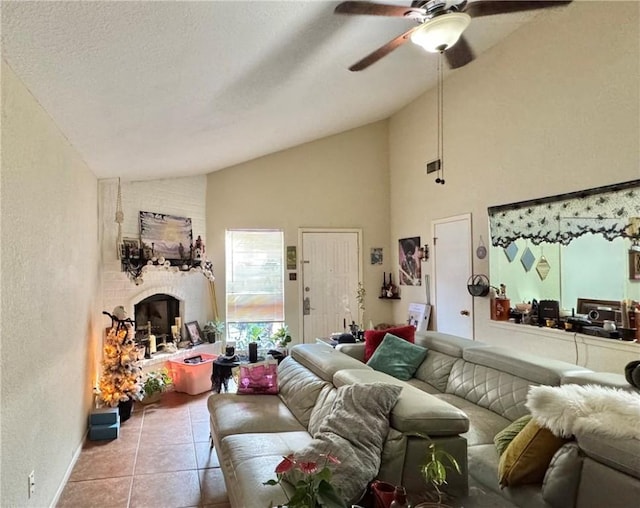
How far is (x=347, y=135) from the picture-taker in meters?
6.56

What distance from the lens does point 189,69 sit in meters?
2.33

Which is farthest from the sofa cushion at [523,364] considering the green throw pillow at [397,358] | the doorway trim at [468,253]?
the doorway trim at [468,253]

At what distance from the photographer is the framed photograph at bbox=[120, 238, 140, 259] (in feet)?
→ 15.2

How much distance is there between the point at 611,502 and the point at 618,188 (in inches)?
99.7

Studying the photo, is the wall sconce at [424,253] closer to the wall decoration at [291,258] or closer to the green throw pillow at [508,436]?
the wall decoration at [291,258]

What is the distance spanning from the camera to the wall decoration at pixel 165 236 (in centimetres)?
500

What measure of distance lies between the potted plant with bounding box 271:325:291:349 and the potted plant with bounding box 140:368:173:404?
1678 mm

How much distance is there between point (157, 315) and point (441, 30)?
4468 millimetres

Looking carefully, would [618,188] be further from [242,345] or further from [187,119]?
[242,345]

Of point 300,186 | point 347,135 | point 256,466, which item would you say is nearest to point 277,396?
point 256,466

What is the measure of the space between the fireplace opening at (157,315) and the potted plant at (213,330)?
1.53 ft

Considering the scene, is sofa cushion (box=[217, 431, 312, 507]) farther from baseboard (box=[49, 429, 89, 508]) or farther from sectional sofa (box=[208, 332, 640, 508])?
baseboard (box=[49, 429, 89, 508])

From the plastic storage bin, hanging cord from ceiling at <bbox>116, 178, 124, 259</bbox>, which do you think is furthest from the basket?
hanging cord from ceiling at <bbox>116, 178, 124, 259</bbox>

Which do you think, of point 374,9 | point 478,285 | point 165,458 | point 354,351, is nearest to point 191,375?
point 165,458
